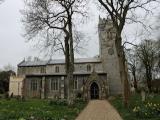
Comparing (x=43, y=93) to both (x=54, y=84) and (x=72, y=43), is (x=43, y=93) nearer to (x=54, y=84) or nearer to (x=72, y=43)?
(x=54, y=84)

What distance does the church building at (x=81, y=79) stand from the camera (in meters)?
51.7

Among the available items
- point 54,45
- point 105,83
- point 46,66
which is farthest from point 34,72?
point 54,45

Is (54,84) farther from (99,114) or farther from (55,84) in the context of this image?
(99,114)

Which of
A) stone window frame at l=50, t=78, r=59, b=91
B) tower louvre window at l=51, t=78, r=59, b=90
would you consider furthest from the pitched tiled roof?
tower louvre window at l=51, t=78, r=59, b=90

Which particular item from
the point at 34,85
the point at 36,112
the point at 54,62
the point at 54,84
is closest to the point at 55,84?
the point at 54,84

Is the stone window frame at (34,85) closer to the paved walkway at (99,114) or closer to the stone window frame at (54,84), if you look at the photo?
the stone window frame at (54,84)

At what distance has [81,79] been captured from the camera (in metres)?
54.7

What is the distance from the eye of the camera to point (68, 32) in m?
28.6

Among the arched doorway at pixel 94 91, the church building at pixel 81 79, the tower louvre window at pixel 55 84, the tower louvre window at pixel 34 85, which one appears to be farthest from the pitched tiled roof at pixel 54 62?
the arched doorway at pixel 94 91

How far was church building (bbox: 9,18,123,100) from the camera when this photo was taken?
170 ft

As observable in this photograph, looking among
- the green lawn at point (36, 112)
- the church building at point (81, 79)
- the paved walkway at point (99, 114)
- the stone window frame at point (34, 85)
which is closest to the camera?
the green lawn at point (36, 112)

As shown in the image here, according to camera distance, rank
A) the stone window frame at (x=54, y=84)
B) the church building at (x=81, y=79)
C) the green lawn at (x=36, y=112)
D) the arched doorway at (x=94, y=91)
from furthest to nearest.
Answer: the stone window frame at (x=54, y=84)
the arched doorway at (x=94, y=91)
the church building at (x=81, y=79)
the green lawn at (x=36, y=112)

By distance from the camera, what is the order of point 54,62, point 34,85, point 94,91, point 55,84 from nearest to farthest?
1. point 94,91
2. point 55,84
3. point 34,85
4. point 54,62

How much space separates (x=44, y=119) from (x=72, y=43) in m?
15.4
